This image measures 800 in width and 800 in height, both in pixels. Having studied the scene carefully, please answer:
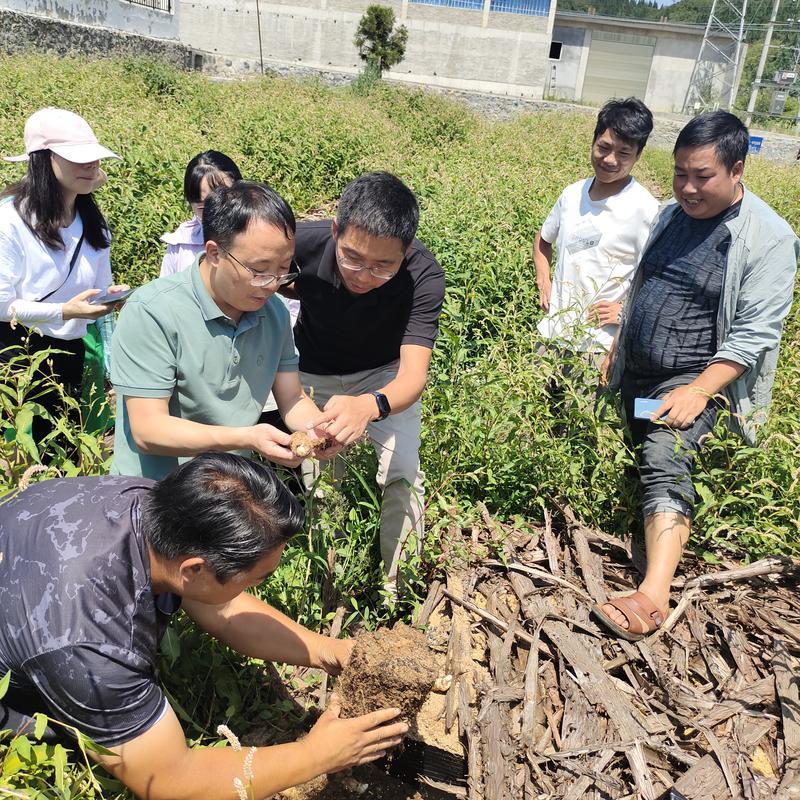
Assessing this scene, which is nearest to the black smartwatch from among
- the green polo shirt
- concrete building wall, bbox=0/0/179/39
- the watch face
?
the watch face

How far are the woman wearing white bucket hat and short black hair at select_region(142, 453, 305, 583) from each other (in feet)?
4.66

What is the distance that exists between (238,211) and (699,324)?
2.06 m

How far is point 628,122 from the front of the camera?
3475 millimetres

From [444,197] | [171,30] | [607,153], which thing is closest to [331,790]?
[607,153]

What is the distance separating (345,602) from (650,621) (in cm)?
117

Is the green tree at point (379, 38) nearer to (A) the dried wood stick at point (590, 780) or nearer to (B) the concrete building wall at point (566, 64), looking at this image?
(B) the concrete building wall at point (566, 64)

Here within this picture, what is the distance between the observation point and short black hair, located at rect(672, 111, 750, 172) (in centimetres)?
278

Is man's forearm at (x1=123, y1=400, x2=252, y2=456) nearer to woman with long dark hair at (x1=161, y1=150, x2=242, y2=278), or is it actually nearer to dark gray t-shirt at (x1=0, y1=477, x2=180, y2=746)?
dark gray t-shirt at (x1=0, y1=477, x2=180, y2=746)

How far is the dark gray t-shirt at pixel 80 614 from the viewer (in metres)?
1.39

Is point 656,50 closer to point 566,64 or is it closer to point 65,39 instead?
point 566,64

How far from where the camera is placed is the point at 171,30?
22.1 metres

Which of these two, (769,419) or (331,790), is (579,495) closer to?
(769,419)

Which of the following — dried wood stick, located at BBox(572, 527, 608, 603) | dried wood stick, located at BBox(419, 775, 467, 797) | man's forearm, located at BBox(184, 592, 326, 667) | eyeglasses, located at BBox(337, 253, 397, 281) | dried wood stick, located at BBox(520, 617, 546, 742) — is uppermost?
eyeglasses, located at BBox(337, 253, 397, 281)

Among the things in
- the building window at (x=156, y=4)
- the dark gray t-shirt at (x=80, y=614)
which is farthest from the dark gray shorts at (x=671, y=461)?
the building window at (x=156, y=4)
